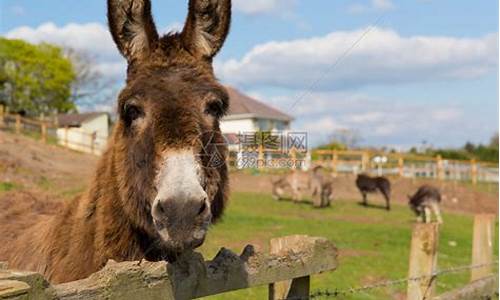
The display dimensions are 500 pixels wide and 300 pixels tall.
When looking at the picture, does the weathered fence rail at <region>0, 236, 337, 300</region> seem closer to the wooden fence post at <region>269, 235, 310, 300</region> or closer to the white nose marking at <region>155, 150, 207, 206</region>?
the wooden fence post at <region>269, 235, 310, 300</region>

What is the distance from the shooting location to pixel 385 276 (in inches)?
460

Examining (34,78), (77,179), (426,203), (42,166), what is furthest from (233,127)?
(34,78)

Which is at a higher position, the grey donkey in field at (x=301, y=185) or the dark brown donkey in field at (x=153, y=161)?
the dark brown donkey in field at (x=153, y=161)

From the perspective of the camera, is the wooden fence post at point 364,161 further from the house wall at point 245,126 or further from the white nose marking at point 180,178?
the white nose marking at point 180,178

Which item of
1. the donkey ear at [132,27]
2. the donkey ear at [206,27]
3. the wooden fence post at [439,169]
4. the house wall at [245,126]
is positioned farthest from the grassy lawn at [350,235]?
the wooden fence post at [439,169]

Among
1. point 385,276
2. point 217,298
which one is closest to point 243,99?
point 385,276

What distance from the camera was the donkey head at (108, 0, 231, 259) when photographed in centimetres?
248

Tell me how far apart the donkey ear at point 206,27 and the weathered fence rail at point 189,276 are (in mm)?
1226

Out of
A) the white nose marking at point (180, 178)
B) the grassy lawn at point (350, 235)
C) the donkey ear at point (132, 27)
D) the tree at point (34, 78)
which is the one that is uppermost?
the tree at point (34, 78)

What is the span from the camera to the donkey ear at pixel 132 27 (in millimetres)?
3309

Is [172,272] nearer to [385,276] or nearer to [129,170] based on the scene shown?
[129,170]

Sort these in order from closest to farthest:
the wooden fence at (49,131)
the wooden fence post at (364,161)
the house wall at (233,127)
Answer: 1. the house wall at (233,127)
2. the wooden fence post at (364,161)
3. the wooden fence at (49,131)

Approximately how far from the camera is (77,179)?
Answer: 24969mm

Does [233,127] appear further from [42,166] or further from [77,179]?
[42,166]
